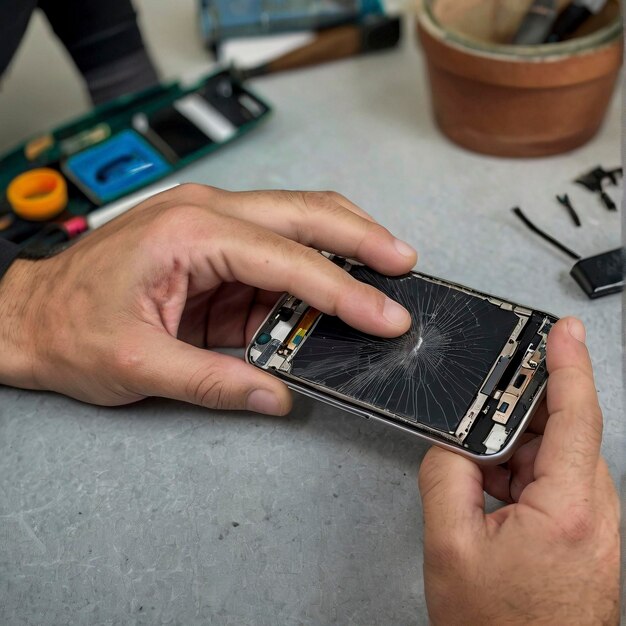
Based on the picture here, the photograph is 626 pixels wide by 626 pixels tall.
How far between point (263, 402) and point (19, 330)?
289 millimetres

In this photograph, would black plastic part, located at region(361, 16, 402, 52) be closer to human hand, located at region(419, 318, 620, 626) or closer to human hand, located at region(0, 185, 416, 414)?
human hand, located at region(0, 185, 416, 414)

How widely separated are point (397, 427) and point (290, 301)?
18 centimetres

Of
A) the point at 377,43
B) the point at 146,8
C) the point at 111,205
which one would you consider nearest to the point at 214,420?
the point at 111,205

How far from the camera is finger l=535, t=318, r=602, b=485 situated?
0.53 metres

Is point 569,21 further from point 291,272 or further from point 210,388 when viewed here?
point 210,388

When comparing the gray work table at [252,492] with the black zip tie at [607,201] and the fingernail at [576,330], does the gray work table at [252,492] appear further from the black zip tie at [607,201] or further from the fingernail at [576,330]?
the fingernail at [576,330]

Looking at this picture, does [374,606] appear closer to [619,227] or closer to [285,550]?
[285,550]

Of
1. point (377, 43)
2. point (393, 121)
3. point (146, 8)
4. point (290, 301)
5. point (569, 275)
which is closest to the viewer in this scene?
point (290, 301)

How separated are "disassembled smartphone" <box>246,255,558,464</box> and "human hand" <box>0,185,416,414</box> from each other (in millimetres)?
24

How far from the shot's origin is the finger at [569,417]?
533mm

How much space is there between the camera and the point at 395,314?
662 mm

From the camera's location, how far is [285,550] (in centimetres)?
63

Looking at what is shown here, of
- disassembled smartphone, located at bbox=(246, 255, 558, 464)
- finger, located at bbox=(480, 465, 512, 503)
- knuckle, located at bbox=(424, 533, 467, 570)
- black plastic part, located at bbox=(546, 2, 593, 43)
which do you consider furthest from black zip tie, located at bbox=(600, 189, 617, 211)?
knuckle, located at bbox=(424, 533, 467, 570)

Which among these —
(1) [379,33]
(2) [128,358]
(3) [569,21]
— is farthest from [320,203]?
(1) [379,33]
